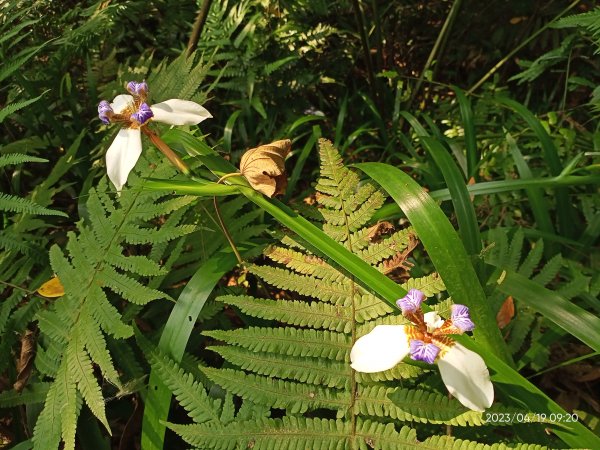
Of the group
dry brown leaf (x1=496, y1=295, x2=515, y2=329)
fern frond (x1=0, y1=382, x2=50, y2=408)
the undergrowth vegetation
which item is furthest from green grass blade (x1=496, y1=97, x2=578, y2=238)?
fern frond (x1=0, y1=382, x2=50, y2=408)

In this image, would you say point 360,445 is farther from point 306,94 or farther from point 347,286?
point 306,94

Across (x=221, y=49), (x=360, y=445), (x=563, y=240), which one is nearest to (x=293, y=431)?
(x=360, y=445)

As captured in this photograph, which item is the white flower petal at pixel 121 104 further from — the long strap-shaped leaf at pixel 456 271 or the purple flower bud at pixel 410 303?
the purple flower bud at pixel 410 303

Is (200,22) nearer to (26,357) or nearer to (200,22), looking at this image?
(200,22)

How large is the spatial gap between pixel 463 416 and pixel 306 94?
2.42 m

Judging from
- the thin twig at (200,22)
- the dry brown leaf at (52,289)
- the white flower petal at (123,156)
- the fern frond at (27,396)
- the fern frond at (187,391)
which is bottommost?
the fern frond at (27,396)

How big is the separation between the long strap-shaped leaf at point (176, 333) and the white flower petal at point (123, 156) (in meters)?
0.36

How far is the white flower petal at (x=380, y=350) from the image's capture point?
94 centimetres

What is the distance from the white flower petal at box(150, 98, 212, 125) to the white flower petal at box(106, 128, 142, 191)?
7cm

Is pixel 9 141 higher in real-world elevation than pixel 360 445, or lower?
higher

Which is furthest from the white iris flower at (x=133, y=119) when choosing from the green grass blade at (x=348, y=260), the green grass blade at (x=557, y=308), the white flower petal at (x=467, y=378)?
→ the green grass blade at (x=557, y=308)

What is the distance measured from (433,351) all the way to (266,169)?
568 mm

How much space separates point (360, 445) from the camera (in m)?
0.98

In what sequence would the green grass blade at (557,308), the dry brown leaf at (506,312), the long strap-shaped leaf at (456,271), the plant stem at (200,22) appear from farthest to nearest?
the plant stem at (200,22) < the dry brown leaf at (506,312) < the green grass blade at (557,308) < the long strap-shaped leaf at (456,271)
